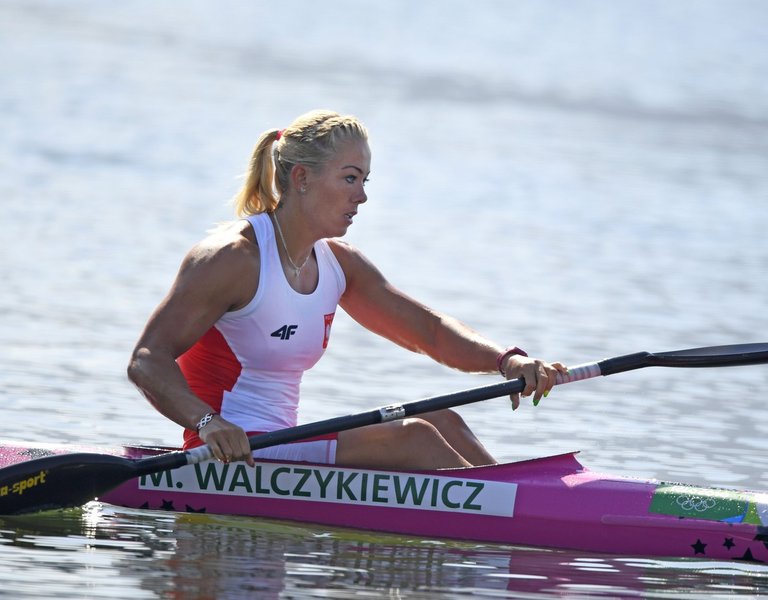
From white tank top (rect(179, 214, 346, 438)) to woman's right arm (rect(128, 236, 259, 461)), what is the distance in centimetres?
9

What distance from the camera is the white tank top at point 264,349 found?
6359 mm

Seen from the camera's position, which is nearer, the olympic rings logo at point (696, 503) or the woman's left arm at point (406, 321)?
the olympic rings logo at point (696, 503)

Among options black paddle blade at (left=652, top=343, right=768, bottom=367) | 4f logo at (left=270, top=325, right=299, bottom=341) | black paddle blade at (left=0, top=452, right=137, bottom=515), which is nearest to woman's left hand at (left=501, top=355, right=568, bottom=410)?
black paddle blade at (left=652, top=343, right=768, bottom=367)

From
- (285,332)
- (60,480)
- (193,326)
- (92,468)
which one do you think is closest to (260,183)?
(285,332)

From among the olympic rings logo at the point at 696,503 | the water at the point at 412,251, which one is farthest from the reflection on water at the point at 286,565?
the olympic rings logo at the point at 696,503

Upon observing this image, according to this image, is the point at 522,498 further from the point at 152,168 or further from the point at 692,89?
the point at 692,89

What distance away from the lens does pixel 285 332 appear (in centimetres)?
641

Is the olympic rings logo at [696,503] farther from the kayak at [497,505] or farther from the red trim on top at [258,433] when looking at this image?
the red trim on top at [258,433]

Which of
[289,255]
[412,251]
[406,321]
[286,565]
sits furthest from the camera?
Result: [412,251]

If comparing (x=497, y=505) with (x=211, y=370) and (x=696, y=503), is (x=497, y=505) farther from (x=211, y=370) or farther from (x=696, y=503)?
(x=211, y=370)

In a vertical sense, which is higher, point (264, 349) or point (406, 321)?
point (406, 321)

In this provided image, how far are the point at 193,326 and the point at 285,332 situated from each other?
1.34 feet

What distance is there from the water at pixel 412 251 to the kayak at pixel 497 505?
0.10 m

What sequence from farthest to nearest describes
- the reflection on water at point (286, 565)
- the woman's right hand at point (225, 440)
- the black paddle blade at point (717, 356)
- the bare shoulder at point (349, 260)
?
the black paddle blade at point (717, 356)
the bare shoulder at point (349, 260)
the woman's right hand at point (225, 440)
the reflection on water at point (286, 565)
